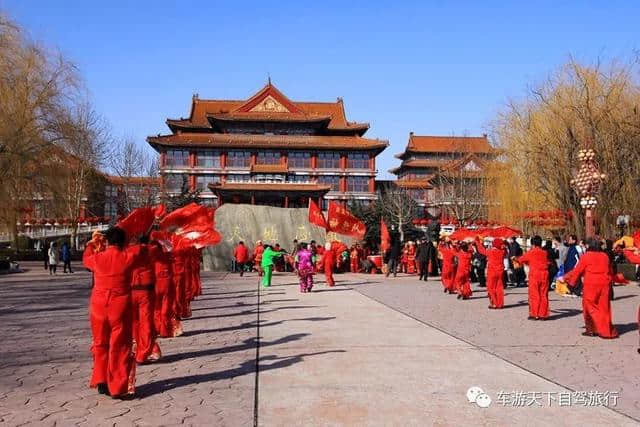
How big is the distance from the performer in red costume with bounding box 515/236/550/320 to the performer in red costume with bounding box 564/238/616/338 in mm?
1517

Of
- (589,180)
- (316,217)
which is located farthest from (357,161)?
(589,180)

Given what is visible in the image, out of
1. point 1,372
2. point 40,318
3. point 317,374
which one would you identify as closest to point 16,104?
point 40,318

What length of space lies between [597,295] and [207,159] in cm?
4413

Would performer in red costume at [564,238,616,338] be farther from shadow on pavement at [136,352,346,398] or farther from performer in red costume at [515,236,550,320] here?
shadow on pavement at [136,352,346,398]

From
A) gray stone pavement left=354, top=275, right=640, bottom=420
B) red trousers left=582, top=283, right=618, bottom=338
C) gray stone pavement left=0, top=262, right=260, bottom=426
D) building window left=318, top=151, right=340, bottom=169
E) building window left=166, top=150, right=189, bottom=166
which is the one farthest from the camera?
building window left=318, top=151, right=340, bottom=169

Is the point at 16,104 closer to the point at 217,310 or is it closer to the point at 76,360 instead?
the point at 217,310

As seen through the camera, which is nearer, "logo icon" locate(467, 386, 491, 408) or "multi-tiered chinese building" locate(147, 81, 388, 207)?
"logo icon" locate(467, 386, 491, 408)

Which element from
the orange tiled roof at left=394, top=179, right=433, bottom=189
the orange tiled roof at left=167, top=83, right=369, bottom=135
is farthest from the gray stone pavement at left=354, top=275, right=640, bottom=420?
the orange tiled roof at left=394, top=179, right=433, bottom=189

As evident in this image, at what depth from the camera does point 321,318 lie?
10.3 m

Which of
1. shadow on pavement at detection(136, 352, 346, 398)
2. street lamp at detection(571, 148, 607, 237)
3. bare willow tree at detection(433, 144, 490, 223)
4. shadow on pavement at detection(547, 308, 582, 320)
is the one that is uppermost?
bare willow tree at detection(433, 144, 490, 223)

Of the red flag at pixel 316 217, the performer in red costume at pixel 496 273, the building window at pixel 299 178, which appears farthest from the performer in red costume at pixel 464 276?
the building window at pixel 299 178

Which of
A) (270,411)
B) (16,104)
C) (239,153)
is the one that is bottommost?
(270,411)

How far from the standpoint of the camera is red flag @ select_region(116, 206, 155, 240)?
234 inches

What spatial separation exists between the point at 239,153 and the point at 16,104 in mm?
30917
